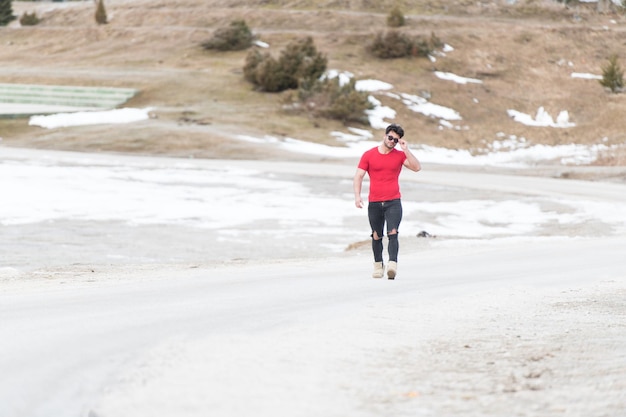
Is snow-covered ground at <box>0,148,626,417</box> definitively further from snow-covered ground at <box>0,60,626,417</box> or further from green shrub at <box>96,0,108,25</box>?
green shrub at <box>96,0,108,25</box>

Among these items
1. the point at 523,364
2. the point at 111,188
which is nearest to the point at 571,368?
the point at 523,364

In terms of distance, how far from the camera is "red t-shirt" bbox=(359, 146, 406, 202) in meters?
12.3

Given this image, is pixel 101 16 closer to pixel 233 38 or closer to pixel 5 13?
pixel 5 13

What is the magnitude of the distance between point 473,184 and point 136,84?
92.2ft

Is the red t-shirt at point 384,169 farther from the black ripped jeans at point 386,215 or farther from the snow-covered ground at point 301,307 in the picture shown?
the snow-covered ground at point 301,307

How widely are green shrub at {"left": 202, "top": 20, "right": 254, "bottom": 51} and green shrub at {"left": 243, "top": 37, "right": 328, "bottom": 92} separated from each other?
7890 mm

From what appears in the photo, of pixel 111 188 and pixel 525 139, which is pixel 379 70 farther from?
pixel 111 188

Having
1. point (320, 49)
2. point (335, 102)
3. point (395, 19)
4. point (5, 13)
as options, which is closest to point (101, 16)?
point (5, 13)

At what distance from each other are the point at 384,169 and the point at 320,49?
5256 centimetres

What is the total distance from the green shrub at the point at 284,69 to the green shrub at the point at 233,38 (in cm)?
789

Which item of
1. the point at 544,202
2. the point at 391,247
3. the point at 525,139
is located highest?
the point at 391,247

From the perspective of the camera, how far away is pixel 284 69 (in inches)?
2229

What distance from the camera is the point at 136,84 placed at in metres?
56.9

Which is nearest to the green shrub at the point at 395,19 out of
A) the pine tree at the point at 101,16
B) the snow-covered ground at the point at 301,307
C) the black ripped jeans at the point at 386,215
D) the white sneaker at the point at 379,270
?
the pine tree at the point at 101,16
